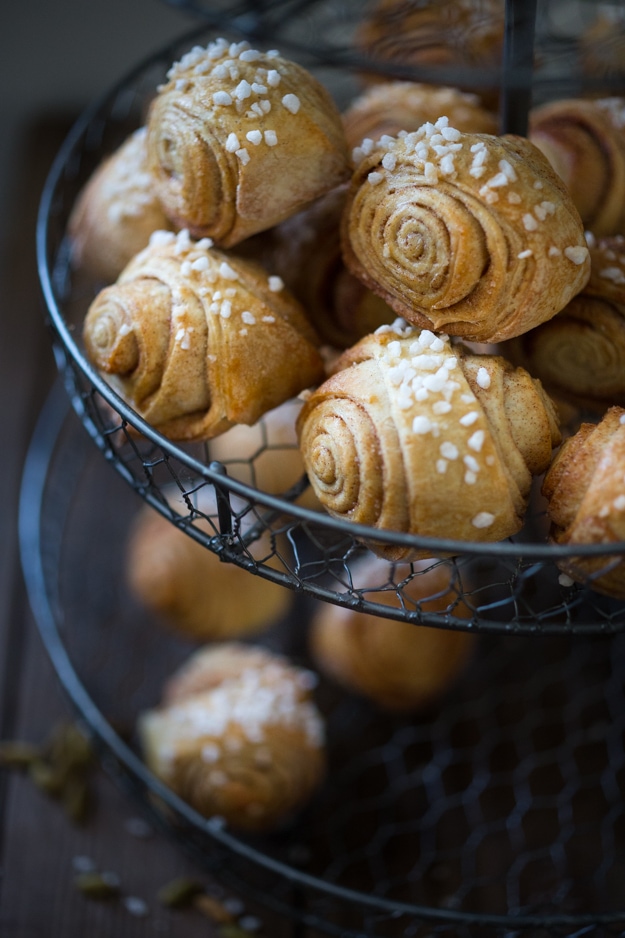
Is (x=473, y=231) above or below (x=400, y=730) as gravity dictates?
above

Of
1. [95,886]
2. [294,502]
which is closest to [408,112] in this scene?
[294,502]

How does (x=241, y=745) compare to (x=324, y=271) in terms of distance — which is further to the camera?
(x=241, y=745)

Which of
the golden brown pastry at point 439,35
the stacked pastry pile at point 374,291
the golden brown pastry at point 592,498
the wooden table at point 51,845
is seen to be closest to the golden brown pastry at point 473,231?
the stacked pastry pile at point 374,291

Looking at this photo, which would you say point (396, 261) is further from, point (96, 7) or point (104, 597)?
point (96, 7)

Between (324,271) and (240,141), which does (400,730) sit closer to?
(324,271)

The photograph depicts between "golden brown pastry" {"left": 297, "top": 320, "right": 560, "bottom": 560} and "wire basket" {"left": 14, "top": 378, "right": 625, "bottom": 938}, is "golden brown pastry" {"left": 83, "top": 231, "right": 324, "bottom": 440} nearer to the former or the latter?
"golden brown pastry" {"left": 297, "top": 320, "right": 560, "bottom": 560}

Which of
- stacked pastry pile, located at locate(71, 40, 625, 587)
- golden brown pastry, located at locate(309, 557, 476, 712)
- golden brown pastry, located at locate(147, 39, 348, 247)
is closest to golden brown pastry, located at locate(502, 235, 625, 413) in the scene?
stacked pastry pile, located at locate(71, 40, 625, 587)
